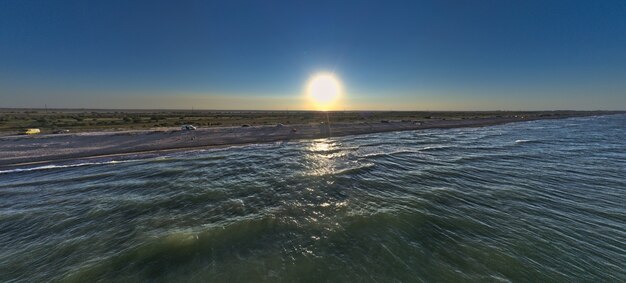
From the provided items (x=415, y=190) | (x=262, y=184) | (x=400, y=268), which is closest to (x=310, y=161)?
(x=262, y=184)

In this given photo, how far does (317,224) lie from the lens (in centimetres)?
1008

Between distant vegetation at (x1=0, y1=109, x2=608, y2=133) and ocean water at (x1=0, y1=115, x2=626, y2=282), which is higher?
distant vegetation at (x1=0, y1=109, x2=608, y2=133)

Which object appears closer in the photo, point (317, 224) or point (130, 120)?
point (317, 224)

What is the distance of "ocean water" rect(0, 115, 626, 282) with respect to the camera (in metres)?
7.29

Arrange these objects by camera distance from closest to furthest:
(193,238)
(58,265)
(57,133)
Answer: (58,265), (193,238), (57,133)

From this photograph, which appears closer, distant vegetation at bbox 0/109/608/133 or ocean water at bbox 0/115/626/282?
ocean water at bbox 0/115/626/282

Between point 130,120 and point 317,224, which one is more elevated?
point 130,120

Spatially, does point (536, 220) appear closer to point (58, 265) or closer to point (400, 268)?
point (400, 268)

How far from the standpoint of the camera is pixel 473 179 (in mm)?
15438

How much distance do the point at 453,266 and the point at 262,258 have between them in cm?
636

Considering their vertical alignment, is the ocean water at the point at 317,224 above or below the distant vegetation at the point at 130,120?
below

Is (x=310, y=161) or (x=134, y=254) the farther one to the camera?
(x=310, y=161)

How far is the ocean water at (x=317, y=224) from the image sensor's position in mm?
7293

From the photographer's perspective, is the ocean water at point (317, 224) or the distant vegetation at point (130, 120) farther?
the distant vegetation at point (130, 120)
